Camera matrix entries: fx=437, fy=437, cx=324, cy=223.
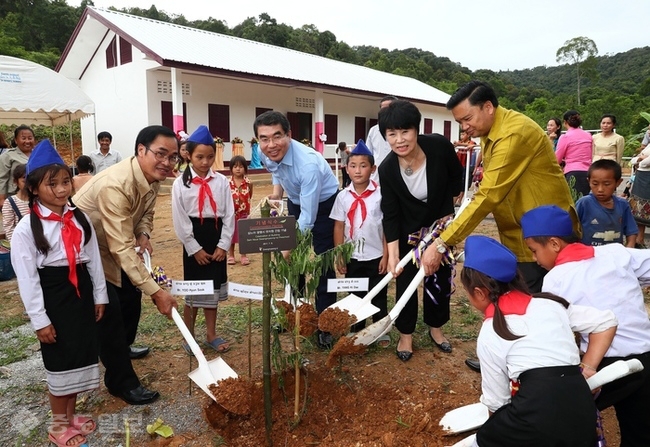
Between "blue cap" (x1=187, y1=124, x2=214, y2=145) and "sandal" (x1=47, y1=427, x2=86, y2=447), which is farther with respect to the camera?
"blue cap" (x1=187, y1=124, x2=214, y2=145)

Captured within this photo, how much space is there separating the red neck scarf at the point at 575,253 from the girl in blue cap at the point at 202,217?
214 centimetres

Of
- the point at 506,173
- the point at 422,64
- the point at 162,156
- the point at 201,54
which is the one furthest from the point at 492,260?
the point at 422,64

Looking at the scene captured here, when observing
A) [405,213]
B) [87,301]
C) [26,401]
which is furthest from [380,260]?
[26,401]

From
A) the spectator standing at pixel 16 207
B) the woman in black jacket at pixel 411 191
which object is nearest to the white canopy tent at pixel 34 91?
the spectator standing at pixel 16 207

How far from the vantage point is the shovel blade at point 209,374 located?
2.29 metres

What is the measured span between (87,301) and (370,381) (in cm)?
178

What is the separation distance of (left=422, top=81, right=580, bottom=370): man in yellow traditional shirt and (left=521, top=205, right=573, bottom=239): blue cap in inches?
15.7

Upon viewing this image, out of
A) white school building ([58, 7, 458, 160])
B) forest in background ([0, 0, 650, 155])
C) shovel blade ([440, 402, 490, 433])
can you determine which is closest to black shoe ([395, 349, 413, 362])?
shovel blade ([440, 402, 490, 433])

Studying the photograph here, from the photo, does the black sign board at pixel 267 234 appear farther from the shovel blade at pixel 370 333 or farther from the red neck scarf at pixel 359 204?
the red neck scarf at pixel 359 204

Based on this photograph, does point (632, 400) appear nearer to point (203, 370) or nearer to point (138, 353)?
point (203, 370)

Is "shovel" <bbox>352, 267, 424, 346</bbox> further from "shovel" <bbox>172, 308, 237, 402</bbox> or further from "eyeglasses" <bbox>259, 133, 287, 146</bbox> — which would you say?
"eyeglasses" <bbox>259, 133, 287, 146</bbox>

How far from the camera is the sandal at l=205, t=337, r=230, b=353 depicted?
3.36 metres

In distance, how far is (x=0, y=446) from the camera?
2312 mm

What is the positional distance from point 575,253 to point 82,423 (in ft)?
8.82
